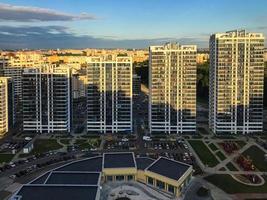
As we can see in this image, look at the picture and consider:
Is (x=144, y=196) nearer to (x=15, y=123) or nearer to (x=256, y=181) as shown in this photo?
(x=256, y=181)

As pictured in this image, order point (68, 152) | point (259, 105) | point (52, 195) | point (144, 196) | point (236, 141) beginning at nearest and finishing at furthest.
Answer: point (52, 195) < point (144, 196) < point (68, 152) < point (236, 141) < point (259, 105)

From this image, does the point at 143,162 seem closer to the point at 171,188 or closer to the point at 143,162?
the point at 143,162

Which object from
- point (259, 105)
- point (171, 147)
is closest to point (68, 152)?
point (171, 147)

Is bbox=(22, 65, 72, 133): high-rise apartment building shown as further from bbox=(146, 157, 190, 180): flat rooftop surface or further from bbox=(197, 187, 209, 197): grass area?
bbox=(197, 187, 209, 197): grass area

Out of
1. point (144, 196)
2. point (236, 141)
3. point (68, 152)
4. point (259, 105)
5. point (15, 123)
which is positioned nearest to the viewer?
point (144, 196)

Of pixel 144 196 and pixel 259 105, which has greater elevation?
pixel 259 105
